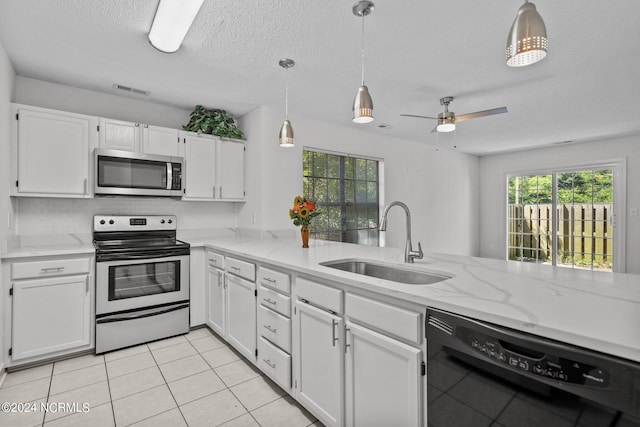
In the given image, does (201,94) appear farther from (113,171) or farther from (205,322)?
(205,322)

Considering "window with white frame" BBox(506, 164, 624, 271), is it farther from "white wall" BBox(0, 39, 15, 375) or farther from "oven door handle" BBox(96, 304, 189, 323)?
"white wall" BBox(0, 39, 15, 375)

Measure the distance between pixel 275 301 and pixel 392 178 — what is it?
3484 millimetres

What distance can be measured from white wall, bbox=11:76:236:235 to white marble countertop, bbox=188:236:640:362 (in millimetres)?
2121

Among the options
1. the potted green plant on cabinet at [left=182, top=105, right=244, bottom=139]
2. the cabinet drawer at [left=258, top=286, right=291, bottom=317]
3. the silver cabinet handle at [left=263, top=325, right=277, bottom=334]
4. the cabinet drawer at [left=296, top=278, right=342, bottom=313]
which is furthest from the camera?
the potted green plant on cabinet at [left=182, top=105, right=244, bottom=139]

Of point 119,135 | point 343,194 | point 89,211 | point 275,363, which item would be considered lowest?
point 275,363

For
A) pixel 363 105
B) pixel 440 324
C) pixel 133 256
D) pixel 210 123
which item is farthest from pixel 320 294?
pixel 210 123

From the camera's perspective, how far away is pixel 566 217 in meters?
5.94

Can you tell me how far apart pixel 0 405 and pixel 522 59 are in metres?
3.39

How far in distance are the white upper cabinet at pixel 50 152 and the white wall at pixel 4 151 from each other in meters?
0.09

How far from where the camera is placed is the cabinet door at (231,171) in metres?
3.60

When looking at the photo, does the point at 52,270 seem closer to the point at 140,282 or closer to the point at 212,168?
the point at 140,282

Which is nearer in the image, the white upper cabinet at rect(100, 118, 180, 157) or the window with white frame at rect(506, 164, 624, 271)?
the white upper cabinet at rect(100, 118, 180, 157)

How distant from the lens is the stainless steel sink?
5.68 ft
